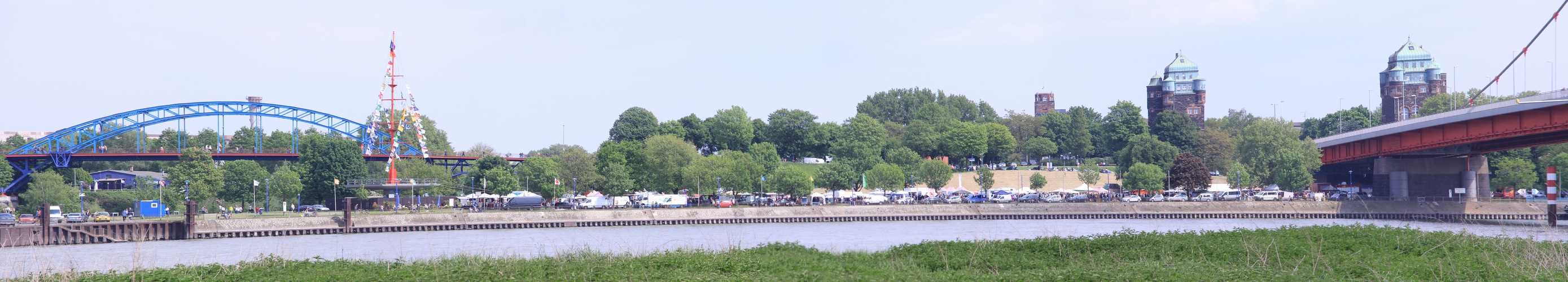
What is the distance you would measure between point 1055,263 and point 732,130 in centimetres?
9660

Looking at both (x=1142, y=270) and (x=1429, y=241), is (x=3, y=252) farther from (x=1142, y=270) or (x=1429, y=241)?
(x=1429, y=241)

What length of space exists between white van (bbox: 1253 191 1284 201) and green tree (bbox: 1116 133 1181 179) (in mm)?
24184

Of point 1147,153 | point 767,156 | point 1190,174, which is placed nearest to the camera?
point 1190,174

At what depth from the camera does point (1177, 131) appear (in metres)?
122

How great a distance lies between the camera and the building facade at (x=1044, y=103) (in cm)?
19362

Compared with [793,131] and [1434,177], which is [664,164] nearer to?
A: [793,131]

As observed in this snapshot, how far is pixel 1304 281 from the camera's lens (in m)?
18.9

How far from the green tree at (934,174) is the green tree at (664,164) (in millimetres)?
20020

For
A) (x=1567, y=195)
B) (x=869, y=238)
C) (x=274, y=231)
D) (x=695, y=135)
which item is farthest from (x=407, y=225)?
(x=1567, y=195)

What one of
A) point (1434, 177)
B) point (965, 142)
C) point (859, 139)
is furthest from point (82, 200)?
point (1434, 177)

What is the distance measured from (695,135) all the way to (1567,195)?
81536mm

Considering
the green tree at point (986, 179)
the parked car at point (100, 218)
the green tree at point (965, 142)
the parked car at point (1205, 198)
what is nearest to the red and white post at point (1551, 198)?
the parked car at point (1205, 198)

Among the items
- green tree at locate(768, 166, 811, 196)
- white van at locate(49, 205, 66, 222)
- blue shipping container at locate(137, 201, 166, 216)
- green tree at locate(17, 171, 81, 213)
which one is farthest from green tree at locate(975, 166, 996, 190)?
green tree at locate(17, 171, 81, 213)

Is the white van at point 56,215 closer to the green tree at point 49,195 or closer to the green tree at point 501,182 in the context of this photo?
the green tree at point 49,195
